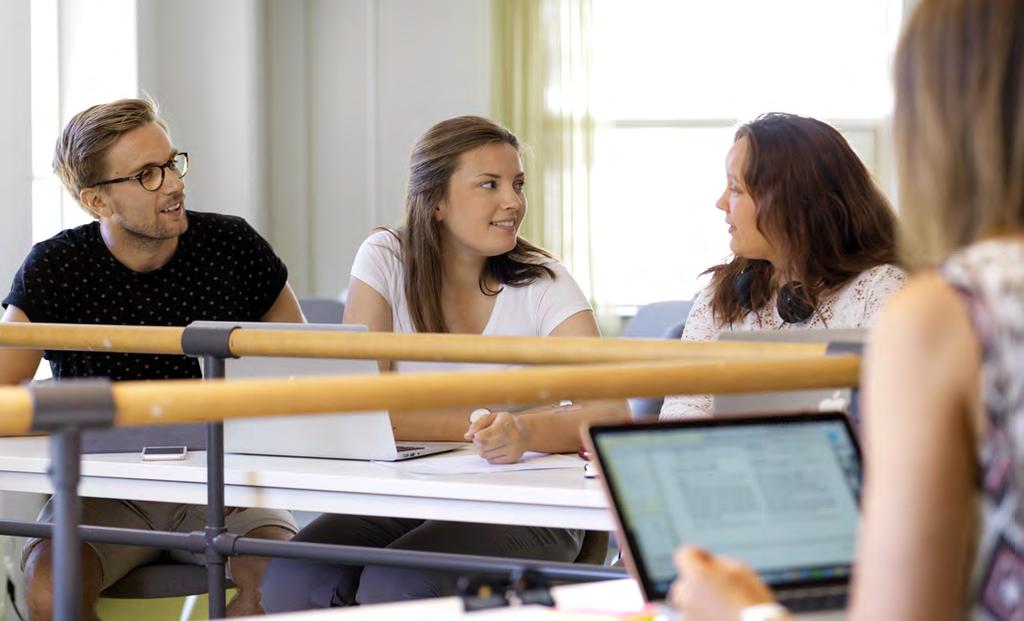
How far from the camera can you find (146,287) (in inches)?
102

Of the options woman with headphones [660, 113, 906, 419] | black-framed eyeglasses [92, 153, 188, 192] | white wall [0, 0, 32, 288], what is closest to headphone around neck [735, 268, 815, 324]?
woman with headphones [660, 113, 906, 419]

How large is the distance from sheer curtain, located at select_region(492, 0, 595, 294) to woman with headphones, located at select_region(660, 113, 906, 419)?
3066mm

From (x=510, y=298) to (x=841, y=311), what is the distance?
650mm

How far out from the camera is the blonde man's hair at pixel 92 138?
102 inches

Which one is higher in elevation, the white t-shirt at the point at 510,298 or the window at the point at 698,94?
the window at the point at 698,94

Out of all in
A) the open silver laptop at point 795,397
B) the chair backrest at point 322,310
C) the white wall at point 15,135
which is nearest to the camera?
the open silver laptop at point 795,397

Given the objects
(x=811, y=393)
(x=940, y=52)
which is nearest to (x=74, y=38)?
(x=811, y=393)

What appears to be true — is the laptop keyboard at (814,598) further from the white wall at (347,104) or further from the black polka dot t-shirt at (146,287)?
the white wall at (347,104)

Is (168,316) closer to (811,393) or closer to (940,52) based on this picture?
(811,393)

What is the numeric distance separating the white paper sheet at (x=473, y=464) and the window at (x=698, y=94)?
356cm

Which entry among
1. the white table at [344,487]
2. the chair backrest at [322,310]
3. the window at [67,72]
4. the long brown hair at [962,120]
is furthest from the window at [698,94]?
the long brown hair at [962,120]

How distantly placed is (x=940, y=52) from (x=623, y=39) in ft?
16.0

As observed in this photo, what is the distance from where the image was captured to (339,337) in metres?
1.60

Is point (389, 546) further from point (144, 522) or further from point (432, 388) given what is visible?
point (432, 388)
